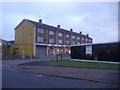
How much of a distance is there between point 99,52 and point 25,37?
39.7 m

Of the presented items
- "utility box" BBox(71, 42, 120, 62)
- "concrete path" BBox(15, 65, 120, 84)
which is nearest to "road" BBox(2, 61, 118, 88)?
"concrete path" BBox(15, 65, 120, 84)

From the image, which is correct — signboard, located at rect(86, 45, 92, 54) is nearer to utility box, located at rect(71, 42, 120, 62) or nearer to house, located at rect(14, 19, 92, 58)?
utility box, located at rect(71, 42, 120, 62)

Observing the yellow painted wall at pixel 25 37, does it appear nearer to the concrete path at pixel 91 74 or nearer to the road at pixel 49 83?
the concrete path at pixel 91 74

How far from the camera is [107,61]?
98.2ft

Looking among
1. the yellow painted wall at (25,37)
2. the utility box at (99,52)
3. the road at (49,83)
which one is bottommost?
the road at (49,83)

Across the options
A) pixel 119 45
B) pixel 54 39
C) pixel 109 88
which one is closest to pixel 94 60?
pixel 119 45

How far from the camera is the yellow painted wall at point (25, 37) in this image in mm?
64938

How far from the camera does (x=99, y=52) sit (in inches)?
1235

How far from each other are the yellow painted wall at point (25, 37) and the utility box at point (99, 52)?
29720 millimetres

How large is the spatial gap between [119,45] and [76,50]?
9.35 metres

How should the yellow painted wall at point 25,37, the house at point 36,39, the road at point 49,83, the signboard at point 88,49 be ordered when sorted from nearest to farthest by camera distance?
the road at point 49,83
the signboard at point 88,49
the house at point 36,39
the yellow painted wall at point 25,37

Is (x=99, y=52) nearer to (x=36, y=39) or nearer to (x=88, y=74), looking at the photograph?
(x=88, y=74)

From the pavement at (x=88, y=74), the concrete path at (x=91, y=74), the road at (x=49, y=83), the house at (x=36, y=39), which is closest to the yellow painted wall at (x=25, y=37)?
the house at (x=36, y=39)

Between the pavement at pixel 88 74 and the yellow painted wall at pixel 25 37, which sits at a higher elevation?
the yellow painted wall at pixel 25 37
